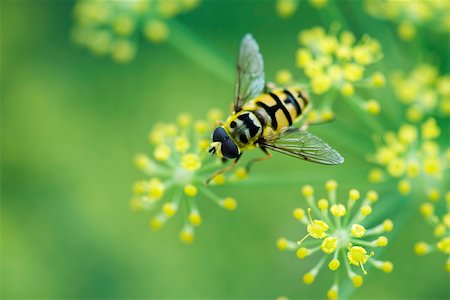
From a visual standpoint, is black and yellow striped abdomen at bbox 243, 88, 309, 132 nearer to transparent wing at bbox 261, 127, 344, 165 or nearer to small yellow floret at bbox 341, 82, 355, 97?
transparent wing at bbox 261, 127, 344, 165

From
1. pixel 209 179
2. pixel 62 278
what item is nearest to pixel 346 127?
pixel 209 179

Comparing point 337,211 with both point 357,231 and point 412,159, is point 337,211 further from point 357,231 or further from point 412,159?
point 412,159

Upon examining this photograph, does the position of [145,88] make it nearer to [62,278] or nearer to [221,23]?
[221,23]

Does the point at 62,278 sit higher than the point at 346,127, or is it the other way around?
the point at 346,127

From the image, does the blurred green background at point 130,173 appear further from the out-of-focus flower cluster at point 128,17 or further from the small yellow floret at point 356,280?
the small yellow floret at point 356,280

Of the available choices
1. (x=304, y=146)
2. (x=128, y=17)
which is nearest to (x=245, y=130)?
(x=304, y=146)
